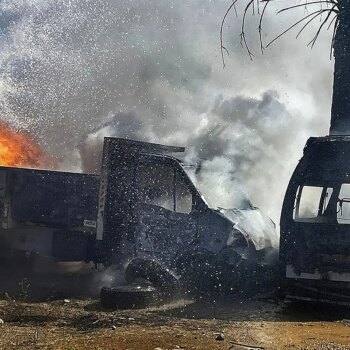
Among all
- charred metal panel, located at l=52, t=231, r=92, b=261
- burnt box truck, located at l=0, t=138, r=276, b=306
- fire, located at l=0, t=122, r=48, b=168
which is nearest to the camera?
burnt box truck, located at l=0, t=138, r=276, b=306

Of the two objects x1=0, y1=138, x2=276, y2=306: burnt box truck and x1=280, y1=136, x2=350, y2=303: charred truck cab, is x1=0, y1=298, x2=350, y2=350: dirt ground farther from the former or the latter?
x1=0, y1=138, x2=276, y2=306: burnt box truck

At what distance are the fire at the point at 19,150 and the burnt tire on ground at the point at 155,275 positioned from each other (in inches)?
322

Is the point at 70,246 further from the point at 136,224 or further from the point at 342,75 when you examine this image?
the point at 342,75

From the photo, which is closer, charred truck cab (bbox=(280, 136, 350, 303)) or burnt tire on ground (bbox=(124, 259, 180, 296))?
charred truck cab (bbox=(280, 136, 350, 303))

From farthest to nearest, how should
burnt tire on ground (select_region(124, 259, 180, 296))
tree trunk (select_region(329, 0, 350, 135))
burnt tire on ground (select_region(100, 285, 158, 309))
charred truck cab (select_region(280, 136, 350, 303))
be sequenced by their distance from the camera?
tree trunk (select_region(329, 0, 350, 135)) → burnt tire on ground (select_region(124, 259, 180, 296)) → burnt tire on ground (select_region(100, 285, 158, 309)) → charred truck cab (select_region(280, 136, 350, 303))

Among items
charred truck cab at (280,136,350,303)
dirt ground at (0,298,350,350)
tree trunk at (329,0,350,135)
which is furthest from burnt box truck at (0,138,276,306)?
tree trunk at (329,0,350,135)

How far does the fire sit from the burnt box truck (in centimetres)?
631

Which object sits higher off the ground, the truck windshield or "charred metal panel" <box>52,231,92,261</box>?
the truck windshield

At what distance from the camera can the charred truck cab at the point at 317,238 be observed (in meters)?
6.32

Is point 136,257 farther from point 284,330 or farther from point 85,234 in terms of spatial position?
point 284,330

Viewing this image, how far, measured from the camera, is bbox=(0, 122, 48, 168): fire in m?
14.7

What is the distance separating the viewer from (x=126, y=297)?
21.8ft

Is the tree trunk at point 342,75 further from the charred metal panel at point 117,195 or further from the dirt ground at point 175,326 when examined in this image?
the dirt ground at point 175,326

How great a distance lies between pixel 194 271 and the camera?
7.32 metres
